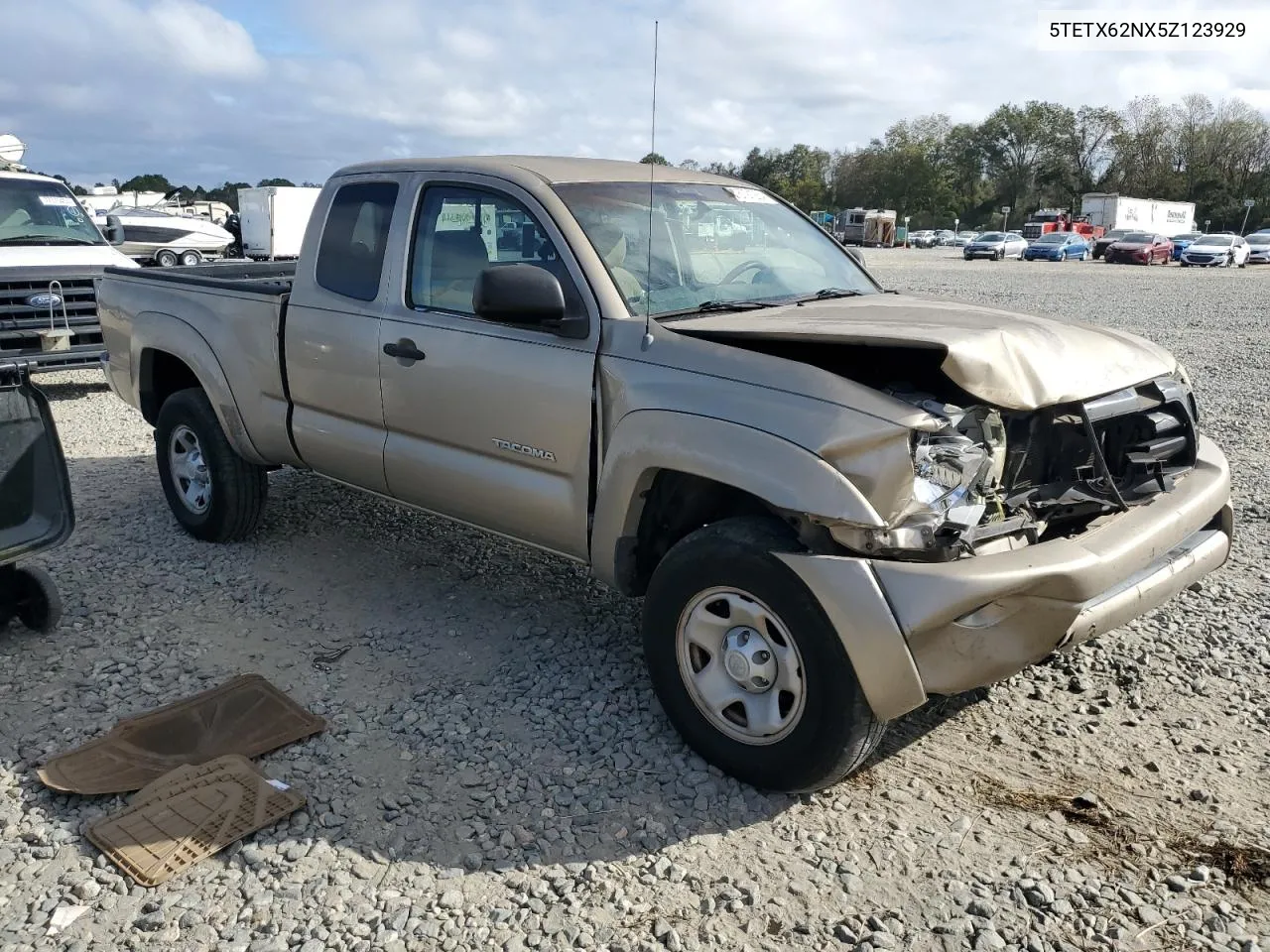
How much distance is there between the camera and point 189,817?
318 cm

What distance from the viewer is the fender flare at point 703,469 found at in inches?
114

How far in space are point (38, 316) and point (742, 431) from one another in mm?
8865

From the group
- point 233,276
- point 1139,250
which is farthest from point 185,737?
point 1139,250

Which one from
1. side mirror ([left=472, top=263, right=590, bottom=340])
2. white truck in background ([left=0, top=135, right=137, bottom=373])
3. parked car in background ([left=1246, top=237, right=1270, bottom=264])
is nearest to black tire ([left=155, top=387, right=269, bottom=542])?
side mirror ([left=472, top=263, right=590, bottom=340])

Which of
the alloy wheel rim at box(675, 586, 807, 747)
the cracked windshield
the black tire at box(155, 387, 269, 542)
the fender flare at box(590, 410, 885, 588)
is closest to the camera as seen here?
the fender flare at box(590, 410, 885, 588)

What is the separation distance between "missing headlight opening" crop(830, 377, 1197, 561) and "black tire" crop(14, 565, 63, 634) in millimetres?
→ 3469

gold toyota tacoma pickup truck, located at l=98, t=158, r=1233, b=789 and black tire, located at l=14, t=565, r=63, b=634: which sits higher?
gold toyota tacoma pickup truck, located at l=98, t=158, r=1233, b=789

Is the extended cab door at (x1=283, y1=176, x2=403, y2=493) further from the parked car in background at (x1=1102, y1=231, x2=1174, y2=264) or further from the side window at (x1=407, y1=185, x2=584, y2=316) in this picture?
the parked car in background at (x1=1102, y1=231, x2=1174, y2=264)

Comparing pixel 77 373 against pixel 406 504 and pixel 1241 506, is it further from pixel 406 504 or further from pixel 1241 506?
pixel 1241 506

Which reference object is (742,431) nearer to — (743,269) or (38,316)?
(743,269)

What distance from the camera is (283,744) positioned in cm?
359

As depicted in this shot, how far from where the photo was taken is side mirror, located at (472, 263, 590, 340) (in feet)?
11.4

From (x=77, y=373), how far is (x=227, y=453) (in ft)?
24.2

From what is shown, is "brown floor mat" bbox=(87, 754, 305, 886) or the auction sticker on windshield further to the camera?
the auction sticker on windshield
